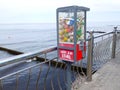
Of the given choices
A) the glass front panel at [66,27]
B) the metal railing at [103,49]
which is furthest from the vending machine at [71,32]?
the metal railing at [103,49]

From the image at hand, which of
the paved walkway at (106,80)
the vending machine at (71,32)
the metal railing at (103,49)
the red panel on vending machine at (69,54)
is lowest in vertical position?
the paved walkway at (106,80)

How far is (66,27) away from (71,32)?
92mm

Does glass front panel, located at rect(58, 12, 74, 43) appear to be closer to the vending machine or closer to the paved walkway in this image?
the vending machine

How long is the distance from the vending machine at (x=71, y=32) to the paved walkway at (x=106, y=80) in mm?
1152

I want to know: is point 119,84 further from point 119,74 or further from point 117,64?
point 117,64

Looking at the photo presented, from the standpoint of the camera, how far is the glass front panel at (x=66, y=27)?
2.00 metres

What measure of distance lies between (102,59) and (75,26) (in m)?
3.35

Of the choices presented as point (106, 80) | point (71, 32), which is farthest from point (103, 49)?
point (71, 32)

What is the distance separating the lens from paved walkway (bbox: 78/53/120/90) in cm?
307

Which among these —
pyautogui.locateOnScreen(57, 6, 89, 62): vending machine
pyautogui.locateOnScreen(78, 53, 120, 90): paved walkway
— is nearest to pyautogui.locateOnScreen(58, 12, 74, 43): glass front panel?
pyautogui.locateOnScreen(57, 6, 89, 62): vending machine

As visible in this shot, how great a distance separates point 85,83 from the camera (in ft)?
10.7

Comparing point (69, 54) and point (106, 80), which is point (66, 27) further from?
point (106, 80)

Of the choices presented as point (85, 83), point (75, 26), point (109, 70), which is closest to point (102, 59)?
point (109, 70)

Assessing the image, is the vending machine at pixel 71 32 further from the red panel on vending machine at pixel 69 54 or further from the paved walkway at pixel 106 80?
the paved walkway at pixel 106 80
